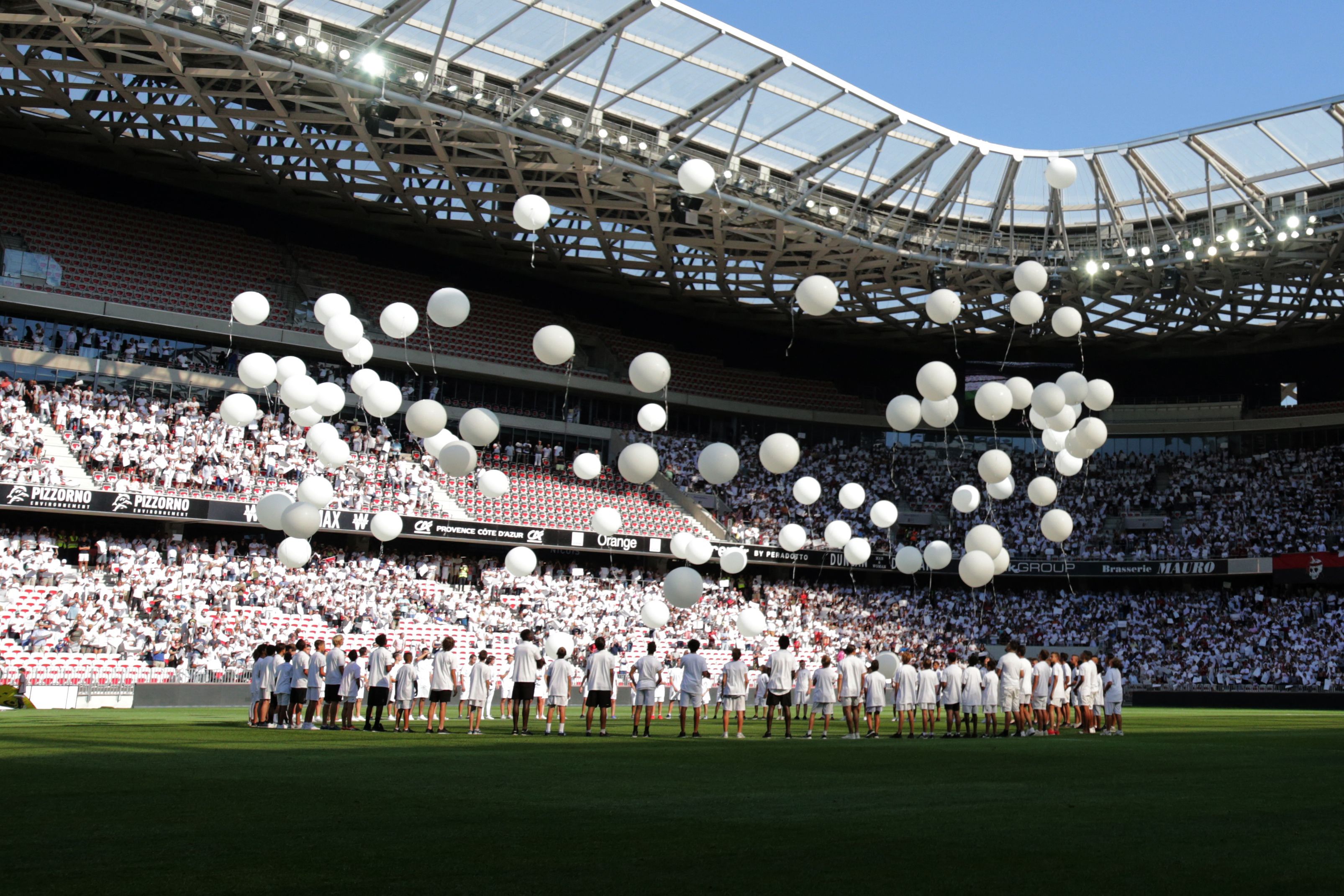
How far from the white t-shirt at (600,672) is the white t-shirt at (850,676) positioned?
3654mm

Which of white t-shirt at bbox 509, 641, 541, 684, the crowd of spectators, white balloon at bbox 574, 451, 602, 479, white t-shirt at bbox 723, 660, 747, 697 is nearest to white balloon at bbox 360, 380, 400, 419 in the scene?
white balloon at bbox 574, 451, 602, 479

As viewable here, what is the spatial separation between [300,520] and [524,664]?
4392 millimetres

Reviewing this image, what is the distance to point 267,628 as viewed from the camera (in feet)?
99.3

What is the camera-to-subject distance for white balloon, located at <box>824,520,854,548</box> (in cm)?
2416

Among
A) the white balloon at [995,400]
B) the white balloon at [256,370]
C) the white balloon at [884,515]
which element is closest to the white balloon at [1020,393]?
the white balloon at [995,400]

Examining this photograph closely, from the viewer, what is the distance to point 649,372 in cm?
1903

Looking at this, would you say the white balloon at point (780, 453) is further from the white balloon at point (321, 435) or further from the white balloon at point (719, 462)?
the white balloon at point (321, 435)

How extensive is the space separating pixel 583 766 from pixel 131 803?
189 inches

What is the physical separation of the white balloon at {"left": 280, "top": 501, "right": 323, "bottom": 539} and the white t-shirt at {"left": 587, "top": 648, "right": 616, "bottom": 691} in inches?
196

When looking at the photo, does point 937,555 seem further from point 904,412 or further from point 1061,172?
point 1061,172

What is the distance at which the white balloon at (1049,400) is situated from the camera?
62.6 feet

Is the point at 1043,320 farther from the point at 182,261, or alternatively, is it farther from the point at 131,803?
the point at 131,803

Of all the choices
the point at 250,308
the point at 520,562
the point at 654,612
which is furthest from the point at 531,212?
the point at 654,612

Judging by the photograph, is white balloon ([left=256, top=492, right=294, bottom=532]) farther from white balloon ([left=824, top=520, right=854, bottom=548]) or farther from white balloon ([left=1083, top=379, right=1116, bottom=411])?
white balloon ([left=1083, top=379, right=1116, bottom=411])
